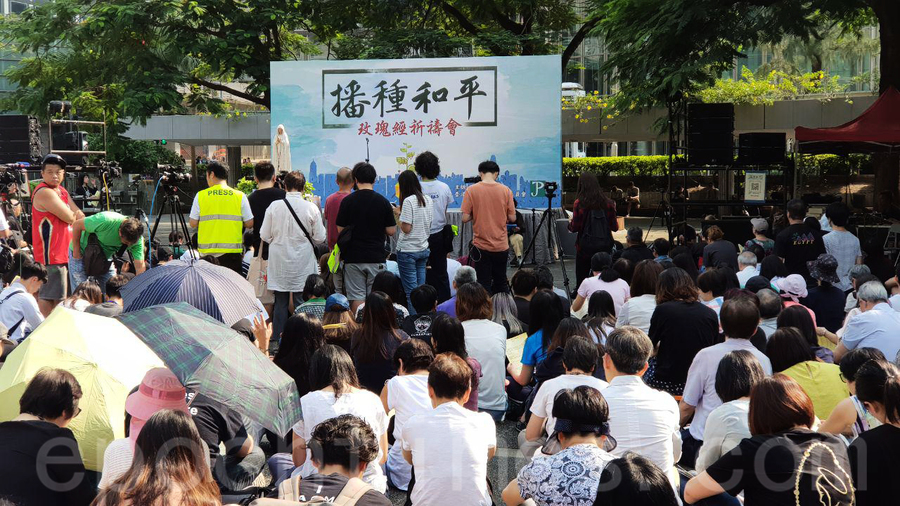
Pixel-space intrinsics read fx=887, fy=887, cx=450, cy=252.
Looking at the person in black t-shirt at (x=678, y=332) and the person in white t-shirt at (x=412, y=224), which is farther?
the person in white t-shirt at (x=412, y=224)

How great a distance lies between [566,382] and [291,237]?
3936 mm

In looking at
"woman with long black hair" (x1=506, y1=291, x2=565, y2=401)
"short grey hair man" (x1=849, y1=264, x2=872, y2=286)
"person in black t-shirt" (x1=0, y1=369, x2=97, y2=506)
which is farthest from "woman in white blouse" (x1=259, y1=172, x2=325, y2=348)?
"short grey hair man" (x1=849, y1=264, x2=872, y2=286)

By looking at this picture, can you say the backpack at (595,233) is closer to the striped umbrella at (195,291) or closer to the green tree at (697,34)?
the green tree at (697,34)

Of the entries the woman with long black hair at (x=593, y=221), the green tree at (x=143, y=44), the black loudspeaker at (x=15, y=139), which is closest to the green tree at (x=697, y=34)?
the woman with long black hair at (x=593, y=221)

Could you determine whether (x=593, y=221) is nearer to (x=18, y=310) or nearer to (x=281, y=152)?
(x=281, y=152)

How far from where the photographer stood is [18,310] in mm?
6027

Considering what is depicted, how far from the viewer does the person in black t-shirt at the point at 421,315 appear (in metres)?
5.59

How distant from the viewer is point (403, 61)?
552 inches

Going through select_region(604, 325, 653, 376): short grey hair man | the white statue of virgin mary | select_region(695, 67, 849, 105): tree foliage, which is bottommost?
select_region(604, 325, 653, 376): short grey hair man

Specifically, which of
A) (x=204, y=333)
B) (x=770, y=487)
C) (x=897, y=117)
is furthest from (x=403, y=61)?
(x=770, y=487)

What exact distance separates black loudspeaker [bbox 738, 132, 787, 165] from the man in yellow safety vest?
7.53 meters

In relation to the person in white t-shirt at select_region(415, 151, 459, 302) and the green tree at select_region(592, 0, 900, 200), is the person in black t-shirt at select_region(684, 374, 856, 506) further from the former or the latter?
the green tree at select_region(592, 0, 900, 200)

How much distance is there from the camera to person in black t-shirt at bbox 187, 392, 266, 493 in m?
3.69

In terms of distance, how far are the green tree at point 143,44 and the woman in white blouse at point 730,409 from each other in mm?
14558
